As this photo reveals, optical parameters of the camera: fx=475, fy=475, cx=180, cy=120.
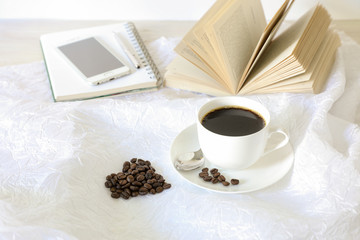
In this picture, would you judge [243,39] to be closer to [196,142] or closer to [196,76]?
[196,76]

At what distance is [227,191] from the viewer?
84 cm

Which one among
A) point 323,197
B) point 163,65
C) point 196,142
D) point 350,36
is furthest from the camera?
point 350,36

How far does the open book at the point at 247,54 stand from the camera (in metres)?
1.04

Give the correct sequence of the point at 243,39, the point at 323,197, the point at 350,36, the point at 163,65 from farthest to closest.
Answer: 1. the point at 350,36
2. the point at 163,65
3. the point at 243,39
4. the point at 323,197

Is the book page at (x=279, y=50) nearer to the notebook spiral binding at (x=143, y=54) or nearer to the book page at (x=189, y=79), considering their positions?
the book page at (x=189, y=79)

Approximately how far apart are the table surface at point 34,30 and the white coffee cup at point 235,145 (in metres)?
0.59

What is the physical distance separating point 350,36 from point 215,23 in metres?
0.58

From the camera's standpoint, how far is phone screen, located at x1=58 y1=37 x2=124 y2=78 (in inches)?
47.2

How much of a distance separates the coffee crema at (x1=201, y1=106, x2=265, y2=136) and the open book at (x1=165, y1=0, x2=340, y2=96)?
0.17 m

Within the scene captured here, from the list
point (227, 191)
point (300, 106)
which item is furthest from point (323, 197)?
point (300, 106)

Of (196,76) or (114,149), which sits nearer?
(114,149)

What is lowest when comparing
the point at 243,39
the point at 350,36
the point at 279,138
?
the point at 350,36

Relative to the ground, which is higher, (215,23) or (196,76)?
(215,23)

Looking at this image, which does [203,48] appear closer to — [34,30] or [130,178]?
A: [130,178]
